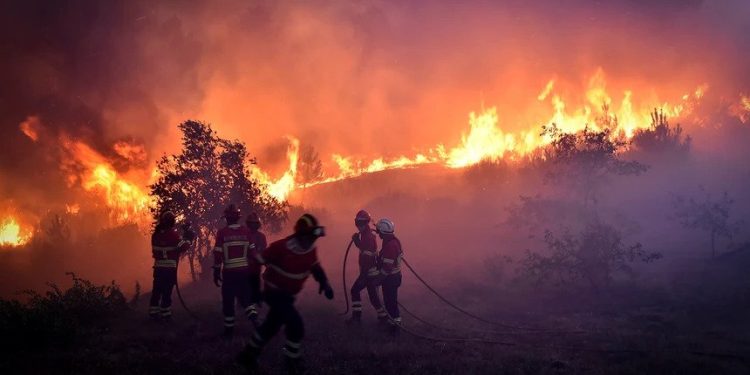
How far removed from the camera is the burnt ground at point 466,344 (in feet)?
27.8

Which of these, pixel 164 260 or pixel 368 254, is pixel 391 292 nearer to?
pixel 368 254

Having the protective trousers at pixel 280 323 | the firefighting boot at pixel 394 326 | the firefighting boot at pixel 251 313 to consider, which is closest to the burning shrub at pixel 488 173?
the firefighting boot at pixel 394 326

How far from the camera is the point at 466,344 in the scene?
458 inches

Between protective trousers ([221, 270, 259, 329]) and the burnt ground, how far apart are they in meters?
0.57

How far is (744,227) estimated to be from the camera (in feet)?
117

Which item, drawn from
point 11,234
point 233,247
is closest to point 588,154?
point 233,247

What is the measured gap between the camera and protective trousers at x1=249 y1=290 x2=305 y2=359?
7.62 m

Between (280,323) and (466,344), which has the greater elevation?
(280,323)

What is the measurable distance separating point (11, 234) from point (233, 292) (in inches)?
2879

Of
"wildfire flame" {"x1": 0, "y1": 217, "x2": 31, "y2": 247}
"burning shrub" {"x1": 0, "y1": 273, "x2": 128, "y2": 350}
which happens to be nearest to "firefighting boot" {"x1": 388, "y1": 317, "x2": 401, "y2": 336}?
"burning shrub" {"x1": 0, "y1": 273, "x2": 128, "y2": 350}

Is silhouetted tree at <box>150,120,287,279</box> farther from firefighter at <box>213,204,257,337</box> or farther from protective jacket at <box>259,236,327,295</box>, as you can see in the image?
protective jacket at <box>259,236,327,295</box>

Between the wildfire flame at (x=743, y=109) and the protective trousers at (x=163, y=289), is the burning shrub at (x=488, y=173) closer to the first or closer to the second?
the wildfire flame at (x=743, y=109)

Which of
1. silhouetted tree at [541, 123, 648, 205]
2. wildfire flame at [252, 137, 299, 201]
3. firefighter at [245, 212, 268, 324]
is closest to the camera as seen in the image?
firefighter at [245, 212, 268, 324]

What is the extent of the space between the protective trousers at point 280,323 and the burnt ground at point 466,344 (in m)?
0.71
